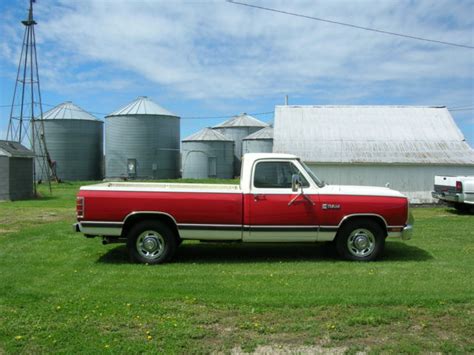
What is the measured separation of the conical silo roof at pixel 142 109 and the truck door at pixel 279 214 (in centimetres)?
3664

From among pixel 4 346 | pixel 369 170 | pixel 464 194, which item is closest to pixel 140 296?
pixel 4 346

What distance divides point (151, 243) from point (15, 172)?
16.8m

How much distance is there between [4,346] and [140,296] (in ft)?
6.22

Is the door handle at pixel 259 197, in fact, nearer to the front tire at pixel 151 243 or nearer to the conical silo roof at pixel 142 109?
the front tire at pixel 151 243

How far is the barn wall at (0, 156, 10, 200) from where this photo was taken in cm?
2225

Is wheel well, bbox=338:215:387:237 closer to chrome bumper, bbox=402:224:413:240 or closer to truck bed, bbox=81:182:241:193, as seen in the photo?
chrome bumper, bbox=402:224:413:240

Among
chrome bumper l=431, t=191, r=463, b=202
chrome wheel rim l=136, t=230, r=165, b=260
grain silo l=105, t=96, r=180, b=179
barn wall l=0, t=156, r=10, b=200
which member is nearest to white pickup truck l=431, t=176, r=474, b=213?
chrome bumper l=431, t=191, r=463, b=202

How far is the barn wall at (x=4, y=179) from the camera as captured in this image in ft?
73.0

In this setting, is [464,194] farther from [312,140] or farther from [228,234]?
[228,234]

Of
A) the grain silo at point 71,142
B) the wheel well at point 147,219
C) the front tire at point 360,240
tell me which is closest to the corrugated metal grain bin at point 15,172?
the wheel well at point 147,219

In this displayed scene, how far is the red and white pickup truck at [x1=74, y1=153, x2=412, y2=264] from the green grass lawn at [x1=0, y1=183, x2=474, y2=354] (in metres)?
0.43

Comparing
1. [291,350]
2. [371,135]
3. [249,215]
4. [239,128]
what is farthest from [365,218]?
[239,128]

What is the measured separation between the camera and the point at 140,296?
645cm

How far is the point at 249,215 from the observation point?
8.47m
